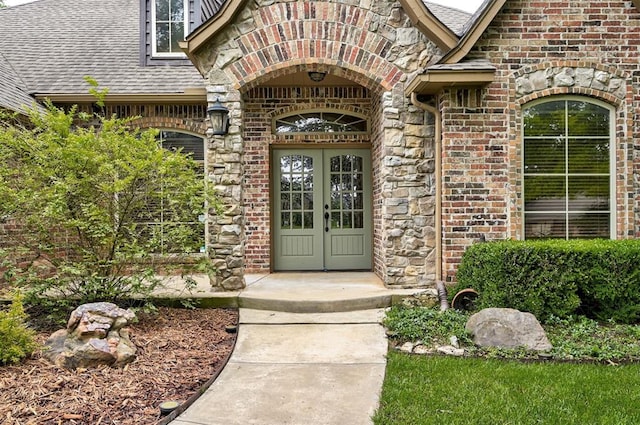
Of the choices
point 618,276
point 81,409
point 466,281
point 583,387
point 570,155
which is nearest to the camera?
point 81,409

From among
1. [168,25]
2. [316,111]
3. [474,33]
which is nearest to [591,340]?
[474,33]

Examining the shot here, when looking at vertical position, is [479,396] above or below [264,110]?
below

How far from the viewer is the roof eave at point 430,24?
251 inches

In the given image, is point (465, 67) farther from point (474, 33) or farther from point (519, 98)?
point (519, 98)

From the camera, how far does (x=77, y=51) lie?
9.74 meters

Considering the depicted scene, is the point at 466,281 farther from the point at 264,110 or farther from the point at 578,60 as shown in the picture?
the point at 264,110

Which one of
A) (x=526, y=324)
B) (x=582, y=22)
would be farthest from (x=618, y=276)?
(x=582, y=22)

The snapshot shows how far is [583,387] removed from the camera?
3.79m

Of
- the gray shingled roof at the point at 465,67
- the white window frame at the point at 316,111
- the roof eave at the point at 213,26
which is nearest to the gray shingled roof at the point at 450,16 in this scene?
the white window frame at the point at 316,111

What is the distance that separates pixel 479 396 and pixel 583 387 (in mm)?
856

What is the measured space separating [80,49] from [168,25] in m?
2.02

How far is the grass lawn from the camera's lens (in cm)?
332

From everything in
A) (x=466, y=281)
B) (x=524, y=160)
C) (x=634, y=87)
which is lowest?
(x=466, y=281)

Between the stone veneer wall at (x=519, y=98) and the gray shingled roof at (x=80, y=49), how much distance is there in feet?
15.7
